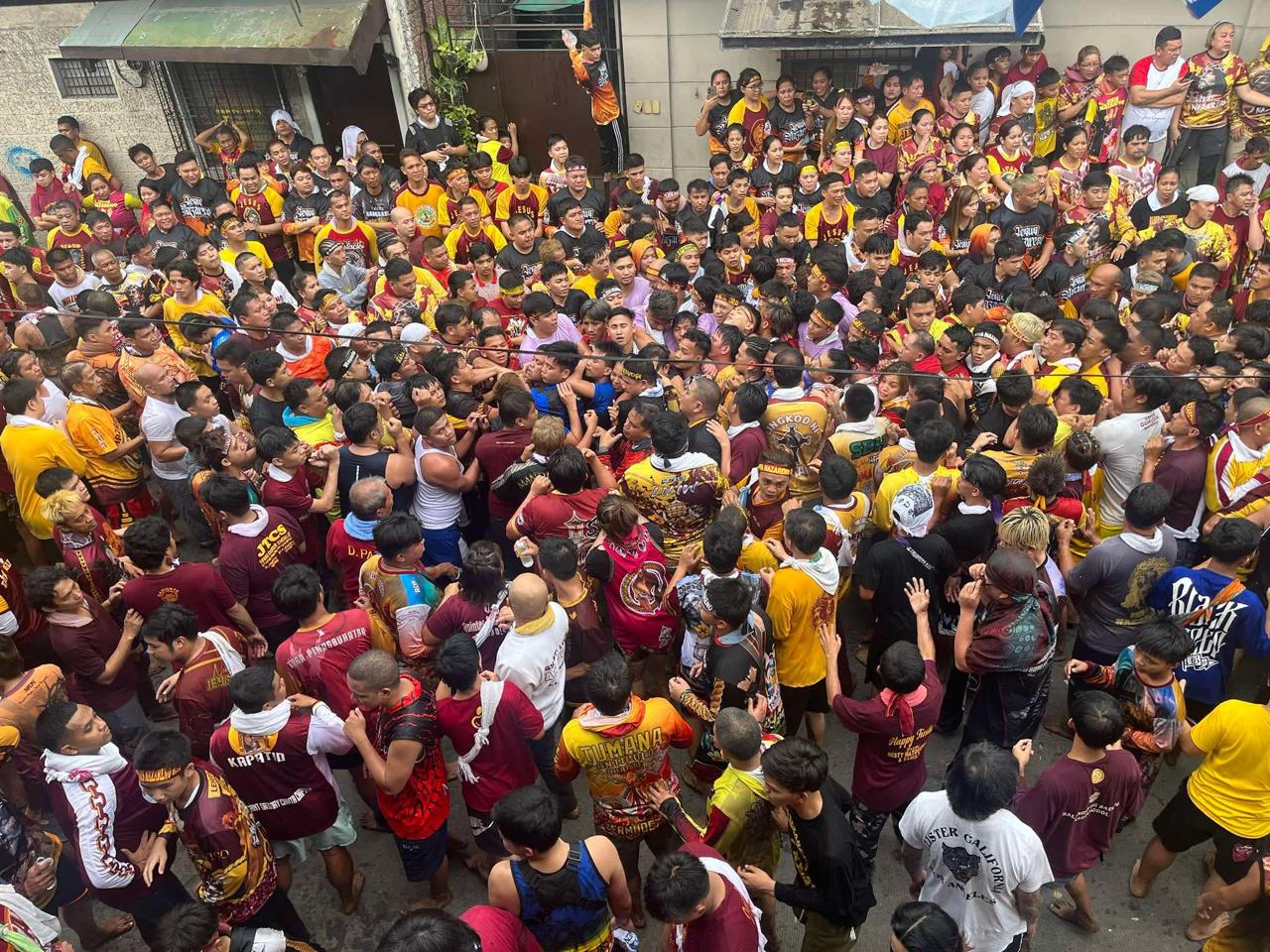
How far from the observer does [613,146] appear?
12.2 metres

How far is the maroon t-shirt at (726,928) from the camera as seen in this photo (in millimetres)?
2803

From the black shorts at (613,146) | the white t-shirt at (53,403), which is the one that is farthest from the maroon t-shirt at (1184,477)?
the black shorts at (613,146)

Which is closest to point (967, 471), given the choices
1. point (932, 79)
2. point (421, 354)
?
point (421, 354)

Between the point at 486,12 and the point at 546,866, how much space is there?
1258cm

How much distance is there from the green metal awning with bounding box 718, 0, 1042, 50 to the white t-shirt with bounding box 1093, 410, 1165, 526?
6.04m

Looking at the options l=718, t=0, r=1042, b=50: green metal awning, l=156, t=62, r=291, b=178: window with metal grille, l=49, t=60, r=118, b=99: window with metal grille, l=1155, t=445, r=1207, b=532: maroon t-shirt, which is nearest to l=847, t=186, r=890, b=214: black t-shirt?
l=718, t=0, r=1042, b=50: green metal awning

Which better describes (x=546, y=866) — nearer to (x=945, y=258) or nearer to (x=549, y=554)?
(x=549, y=554)

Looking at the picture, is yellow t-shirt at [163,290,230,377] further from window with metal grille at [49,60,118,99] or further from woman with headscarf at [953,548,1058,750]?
window with metal grille at [49,60,118,99]

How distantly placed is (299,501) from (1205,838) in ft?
16.0

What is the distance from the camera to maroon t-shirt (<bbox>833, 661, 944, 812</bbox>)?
3627 millimetres

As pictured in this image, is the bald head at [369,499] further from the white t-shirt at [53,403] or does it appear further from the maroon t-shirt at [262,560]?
the white t-shirt at [53,403]

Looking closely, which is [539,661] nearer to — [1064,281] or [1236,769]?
[1236,769]

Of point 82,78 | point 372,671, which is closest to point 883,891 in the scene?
point 372,671

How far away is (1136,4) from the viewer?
10.7 metres
